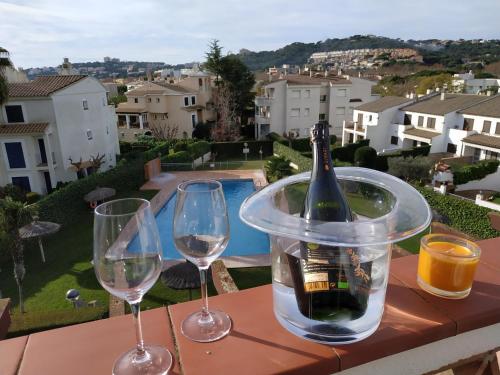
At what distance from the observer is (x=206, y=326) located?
1.12 metres

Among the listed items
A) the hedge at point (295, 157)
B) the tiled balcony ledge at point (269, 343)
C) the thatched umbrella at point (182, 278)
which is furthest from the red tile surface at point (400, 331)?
the hedge at point (295, 157)

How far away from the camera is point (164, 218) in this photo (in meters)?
13.9

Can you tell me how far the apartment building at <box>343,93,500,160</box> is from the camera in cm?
2127

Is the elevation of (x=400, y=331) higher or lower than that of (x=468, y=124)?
higher

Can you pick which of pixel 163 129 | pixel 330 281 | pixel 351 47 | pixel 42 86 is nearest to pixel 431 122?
pixel 163 129

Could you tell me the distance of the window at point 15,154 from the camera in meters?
17.4

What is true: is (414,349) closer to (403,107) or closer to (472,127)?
(472,127)

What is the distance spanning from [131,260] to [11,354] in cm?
45

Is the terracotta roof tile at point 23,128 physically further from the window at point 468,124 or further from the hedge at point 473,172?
the window at point 468,124

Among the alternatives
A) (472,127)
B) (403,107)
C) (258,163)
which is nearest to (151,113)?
(258,163)

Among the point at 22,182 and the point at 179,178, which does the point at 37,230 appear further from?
the point at 179,178

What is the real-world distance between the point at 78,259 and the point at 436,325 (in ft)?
37.5

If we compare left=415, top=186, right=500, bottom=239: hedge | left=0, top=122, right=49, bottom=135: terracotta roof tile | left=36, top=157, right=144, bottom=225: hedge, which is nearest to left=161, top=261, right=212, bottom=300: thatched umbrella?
left=36, top=157, right=144, bottom=225: hedge

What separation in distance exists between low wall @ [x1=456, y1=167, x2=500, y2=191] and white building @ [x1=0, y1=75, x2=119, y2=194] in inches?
811
